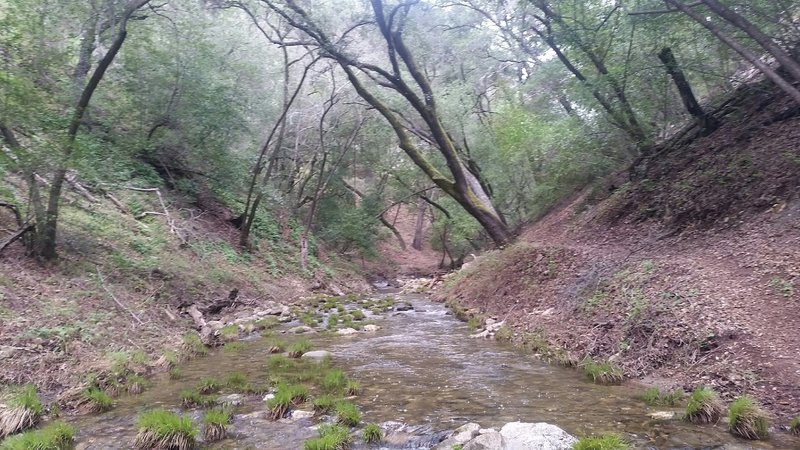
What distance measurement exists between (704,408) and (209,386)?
618 cm

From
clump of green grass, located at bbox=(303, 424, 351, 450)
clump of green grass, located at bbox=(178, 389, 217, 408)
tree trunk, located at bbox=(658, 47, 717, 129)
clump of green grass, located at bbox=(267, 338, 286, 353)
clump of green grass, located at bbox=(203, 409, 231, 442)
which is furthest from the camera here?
tree trunk, located at bbox=(658, 47, 717, 129)

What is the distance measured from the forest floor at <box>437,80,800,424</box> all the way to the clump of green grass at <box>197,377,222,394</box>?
5292 millimetres

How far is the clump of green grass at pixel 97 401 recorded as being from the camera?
253 inches

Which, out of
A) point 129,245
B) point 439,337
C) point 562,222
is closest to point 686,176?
point 562,222

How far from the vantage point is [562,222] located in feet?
53.9

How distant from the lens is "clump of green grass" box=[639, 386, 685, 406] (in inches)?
234

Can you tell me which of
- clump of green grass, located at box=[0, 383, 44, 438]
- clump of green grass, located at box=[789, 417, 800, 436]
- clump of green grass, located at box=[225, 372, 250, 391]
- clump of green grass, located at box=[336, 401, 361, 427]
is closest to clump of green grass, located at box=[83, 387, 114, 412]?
clump of green grass, located at box=[0, 383, 44, 438]

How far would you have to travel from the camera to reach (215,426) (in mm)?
5602

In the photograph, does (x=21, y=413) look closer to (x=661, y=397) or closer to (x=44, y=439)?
(x=44, y=439)

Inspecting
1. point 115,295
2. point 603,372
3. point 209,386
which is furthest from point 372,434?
point 115,295

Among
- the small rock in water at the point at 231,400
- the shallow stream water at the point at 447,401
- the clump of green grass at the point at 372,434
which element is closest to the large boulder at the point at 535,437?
the shallow stream water at the point at 447,401

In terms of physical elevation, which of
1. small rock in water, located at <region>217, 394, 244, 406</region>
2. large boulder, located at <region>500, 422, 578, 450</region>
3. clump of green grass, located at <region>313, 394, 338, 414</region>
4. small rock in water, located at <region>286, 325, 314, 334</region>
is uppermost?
large boulder, located at <region>500, 422, 578, 450</region>

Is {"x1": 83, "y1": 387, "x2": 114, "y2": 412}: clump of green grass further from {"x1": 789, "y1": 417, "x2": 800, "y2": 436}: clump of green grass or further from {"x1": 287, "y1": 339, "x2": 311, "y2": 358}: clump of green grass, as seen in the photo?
{"x1": 789, "y1": 417, "x2": 800, "y2": 436}: clump of green grass

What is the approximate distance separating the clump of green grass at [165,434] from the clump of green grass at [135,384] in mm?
2037
